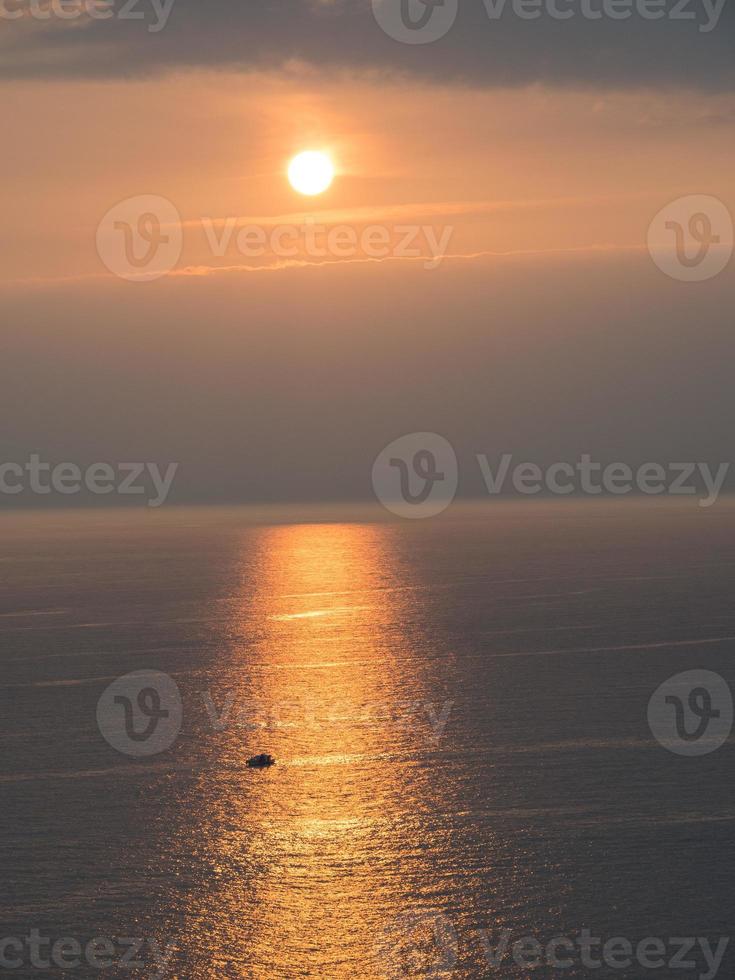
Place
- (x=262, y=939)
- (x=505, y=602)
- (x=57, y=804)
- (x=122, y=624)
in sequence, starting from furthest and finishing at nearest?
(x=505, y=602), (x=122, y=624), (x=57, y=804), (x=262, y=939)

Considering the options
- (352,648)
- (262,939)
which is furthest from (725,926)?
(352,648)

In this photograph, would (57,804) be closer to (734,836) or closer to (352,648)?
(734,836)

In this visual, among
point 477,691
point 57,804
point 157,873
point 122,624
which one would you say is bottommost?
point 157,873

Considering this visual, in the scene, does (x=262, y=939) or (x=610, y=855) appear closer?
(x=262, y=939)

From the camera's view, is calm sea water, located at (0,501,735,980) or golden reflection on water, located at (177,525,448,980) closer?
golden reflection on water, located at (177,525,448,980)

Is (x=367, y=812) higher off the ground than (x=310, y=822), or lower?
higher

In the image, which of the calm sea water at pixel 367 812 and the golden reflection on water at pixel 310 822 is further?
the calm sea water at pixel 367 812

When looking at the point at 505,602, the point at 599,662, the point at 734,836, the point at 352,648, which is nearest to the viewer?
the point at 734,836

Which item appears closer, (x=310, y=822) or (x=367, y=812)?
(x=310, y=822)
